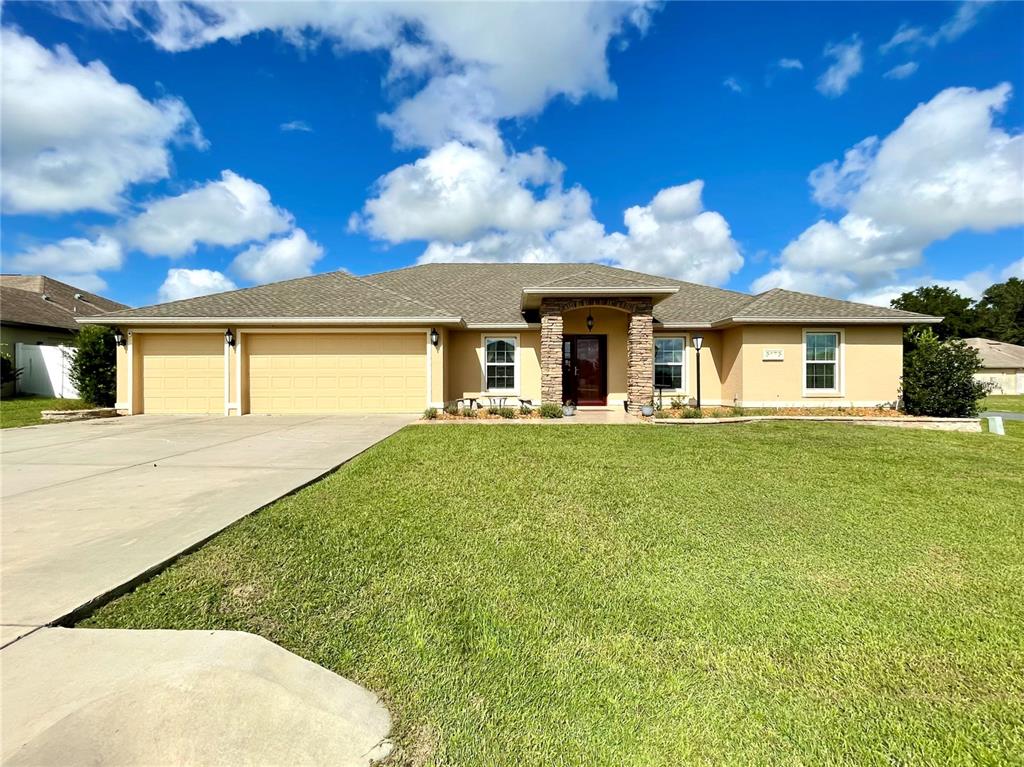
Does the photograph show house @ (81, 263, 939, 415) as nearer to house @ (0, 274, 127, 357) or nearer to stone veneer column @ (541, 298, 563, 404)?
stone veneer column @ (541, 298, 563, 404)

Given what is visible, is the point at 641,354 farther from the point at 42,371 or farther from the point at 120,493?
the point at 42,371

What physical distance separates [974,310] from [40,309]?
73375 millimetres

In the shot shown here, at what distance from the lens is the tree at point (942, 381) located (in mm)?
11492

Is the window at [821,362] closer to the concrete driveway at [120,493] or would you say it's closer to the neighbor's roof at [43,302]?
the concrete driveway at [120,493]

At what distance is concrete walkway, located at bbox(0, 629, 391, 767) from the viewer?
71.0 inches

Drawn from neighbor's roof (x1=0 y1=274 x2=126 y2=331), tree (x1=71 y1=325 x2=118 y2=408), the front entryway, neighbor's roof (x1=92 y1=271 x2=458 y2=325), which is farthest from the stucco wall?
neighbor's roof (x1=0 y1=274 x2=126 y2=331)

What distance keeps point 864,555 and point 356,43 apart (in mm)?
15951

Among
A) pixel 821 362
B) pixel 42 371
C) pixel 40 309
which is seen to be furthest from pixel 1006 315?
pixel 40 309

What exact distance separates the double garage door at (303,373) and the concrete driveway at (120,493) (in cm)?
282

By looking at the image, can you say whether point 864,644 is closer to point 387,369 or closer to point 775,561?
point 775,561

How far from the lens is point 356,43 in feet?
39.9

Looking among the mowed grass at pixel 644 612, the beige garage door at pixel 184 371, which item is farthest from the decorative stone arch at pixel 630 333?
the beige garage door at pixel 184 371

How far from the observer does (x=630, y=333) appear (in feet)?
42.0

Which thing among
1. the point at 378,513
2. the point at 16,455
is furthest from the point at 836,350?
the point at 16,455
